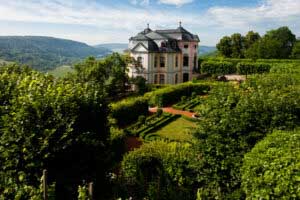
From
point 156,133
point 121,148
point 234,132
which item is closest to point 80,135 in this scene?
point 234,132

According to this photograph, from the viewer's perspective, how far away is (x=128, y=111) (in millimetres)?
24438

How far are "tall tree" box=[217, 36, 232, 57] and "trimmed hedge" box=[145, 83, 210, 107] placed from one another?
123 ft

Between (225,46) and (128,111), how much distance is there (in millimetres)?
52323

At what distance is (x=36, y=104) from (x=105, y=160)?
3078 mm

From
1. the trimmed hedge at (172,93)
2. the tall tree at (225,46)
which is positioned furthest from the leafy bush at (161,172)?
the tall tree at (225,46)

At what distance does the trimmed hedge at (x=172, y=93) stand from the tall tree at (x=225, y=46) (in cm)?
3742

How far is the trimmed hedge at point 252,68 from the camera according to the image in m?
49.1

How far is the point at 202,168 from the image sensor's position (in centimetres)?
1081

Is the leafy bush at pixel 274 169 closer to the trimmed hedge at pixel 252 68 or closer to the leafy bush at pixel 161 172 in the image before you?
the leafy bush at pixel 161 172

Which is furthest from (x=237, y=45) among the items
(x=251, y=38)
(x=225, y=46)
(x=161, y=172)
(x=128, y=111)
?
(x=161, y=172)

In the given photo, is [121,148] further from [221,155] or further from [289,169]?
[289,169]

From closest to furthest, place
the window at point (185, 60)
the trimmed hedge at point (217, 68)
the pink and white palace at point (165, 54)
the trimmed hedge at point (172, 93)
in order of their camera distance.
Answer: the trimmed hedge at point (172, 93), the pink and white palace at point (165, 54), the window at point (185, 60), the trimmed hedge at point (217, 68)

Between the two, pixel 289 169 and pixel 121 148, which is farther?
pixel 121 148

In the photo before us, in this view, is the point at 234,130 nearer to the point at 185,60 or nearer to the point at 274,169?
the point at 274,169
